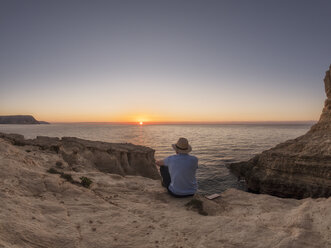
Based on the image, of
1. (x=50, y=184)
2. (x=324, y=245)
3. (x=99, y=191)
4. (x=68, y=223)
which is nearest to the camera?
(x=324, y=245)

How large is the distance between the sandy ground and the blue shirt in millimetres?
385

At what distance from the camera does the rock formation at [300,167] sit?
44.9 feet

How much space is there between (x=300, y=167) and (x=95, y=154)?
17.5 m

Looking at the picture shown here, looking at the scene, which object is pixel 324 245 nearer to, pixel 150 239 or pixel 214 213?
pixel 214 213

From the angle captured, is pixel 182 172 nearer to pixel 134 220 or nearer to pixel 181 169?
pixel 181 169

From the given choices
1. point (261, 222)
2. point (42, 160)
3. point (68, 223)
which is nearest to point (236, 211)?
point (261, 222)

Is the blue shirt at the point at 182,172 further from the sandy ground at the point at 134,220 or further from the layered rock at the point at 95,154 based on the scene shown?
the layered rock at the point at 95,154

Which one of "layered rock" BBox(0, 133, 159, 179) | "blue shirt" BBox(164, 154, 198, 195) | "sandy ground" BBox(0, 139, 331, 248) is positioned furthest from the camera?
"layered rock" BBox(0, 133, 159, 179)

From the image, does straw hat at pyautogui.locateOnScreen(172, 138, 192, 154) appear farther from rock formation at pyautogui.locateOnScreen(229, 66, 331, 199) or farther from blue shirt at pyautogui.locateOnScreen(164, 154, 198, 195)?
rock formation at pyautogui.locateOnScreen(229, 66, 331, 199)

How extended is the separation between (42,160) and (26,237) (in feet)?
30.6

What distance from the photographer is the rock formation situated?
13688mm

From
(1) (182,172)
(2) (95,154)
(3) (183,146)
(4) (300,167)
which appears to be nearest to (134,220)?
(1) (182,172)

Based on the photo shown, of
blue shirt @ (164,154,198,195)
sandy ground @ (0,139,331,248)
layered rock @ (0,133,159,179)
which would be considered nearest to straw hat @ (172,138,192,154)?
blue shirt @ (164,154,198,195)

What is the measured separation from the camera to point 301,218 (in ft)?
18.0
